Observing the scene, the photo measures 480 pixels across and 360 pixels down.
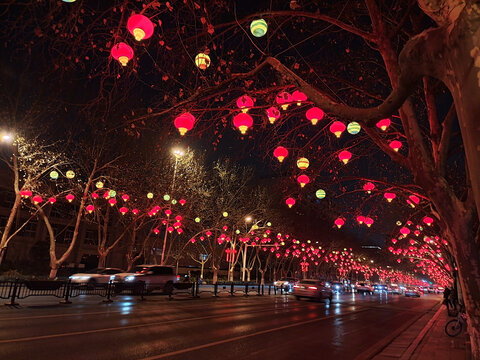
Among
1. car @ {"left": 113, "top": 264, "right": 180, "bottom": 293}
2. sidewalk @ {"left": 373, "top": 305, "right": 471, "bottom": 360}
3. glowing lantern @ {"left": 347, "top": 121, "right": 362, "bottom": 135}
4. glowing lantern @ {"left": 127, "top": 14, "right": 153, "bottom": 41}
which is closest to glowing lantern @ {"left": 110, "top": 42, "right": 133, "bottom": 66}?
glowing lantern @ {"left": 127, "top": 14, "right": 153, "bottom": 41}

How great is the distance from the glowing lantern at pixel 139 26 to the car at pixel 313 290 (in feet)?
71.4

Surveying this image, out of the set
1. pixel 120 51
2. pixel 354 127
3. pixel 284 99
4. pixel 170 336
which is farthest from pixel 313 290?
pixel 120 51

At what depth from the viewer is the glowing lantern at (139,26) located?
5555 mm

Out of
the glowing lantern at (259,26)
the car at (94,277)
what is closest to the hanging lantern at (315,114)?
the glowing lantern at (259,26)

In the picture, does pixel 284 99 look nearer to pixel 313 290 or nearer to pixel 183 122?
pixel 183 122

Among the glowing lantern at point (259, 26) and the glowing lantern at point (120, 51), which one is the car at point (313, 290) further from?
the glowing lantern at point (120, 51)

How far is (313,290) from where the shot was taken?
2345cm

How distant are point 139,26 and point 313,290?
22.0 m

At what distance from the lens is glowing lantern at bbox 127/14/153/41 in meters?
5.55

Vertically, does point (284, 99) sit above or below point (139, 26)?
above

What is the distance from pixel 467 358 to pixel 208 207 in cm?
2656

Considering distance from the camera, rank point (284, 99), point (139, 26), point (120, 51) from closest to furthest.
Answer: point (139, 26), point (120, 51), point (284, 99)

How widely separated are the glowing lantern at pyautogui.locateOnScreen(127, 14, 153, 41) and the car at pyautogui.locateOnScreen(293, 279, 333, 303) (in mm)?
21770

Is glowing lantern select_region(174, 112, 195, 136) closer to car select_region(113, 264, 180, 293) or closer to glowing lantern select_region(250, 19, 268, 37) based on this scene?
glowing lantern select_region(250, 19, 268, 37)
